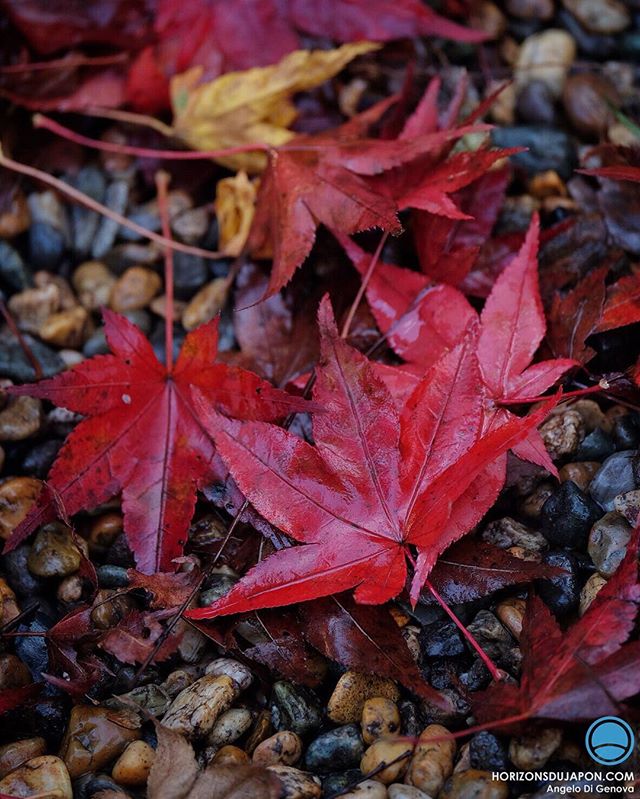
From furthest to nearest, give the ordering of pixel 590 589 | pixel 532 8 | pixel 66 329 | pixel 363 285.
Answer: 1. pixel 532 8
2. pixel 66 329
3. pixel 363 285
4. pixel 590 589

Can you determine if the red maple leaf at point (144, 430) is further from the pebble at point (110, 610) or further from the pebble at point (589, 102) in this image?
the pebble at point (589, 102)

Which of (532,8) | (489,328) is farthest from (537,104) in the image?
(489,328)

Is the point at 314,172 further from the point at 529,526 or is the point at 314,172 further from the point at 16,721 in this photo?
the point at 16,721

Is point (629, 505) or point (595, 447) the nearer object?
point (629, 505)

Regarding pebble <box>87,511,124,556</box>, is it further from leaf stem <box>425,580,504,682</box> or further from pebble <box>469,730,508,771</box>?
pebble <box>469,730,508,771</box>

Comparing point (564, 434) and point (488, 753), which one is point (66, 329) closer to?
point (564, 434)

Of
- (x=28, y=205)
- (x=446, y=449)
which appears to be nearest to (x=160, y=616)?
(x=446, y=449)
